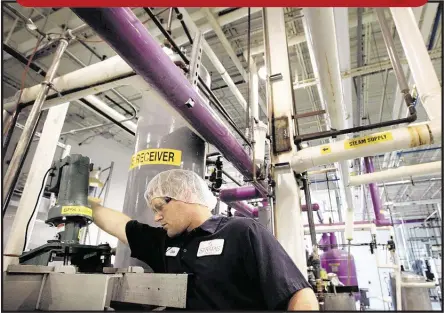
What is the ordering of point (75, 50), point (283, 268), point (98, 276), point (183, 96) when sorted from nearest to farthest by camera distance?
point (98, 276)
point (283, 268)
point (183, 96)
point (75, 50)

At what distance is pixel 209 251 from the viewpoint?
98 centimetres

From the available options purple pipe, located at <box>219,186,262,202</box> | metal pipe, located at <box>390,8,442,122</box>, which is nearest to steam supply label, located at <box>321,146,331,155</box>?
metal pipe, located at <box>390,8,442,122</box>

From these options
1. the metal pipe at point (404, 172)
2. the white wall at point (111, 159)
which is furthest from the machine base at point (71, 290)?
the white wall at point (111, 159)

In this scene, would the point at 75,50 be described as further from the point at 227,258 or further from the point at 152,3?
the point at 227,258

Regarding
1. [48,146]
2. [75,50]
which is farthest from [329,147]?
[75,50]

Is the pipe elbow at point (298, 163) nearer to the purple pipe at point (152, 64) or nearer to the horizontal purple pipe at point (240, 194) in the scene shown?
the purple pipe at point (152, 64)

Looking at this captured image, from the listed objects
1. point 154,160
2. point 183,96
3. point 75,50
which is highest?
point 75,50

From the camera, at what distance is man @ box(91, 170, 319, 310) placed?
84 cm

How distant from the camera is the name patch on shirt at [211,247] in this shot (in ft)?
3.17

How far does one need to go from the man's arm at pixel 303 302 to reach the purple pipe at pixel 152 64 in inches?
31.5

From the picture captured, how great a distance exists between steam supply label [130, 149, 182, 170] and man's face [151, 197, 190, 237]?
0.38 meters

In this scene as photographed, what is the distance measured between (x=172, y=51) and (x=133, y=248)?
920 millimetres

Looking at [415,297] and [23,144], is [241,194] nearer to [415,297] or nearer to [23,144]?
[23,144]

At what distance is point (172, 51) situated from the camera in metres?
1.35
